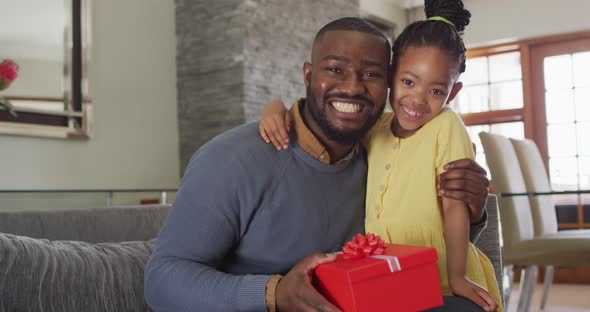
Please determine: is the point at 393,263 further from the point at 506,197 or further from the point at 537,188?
the point at 537,188

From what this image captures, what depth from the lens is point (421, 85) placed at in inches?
54.2

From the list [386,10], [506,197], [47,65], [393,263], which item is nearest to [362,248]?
[393,263]

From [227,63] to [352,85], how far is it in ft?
10.1

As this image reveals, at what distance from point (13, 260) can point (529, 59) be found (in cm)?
550

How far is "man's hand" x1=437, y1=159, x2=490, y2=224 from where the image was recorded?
1275mm

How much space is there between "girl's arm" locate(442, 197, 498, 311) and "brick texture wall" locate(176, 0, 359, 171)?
9.90 feet

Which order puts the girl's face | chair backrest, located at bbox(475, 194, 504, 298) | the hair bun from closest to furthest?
the girl's face < the hair bun < chair backrest, located at bbox(475, 194, 504, 298)

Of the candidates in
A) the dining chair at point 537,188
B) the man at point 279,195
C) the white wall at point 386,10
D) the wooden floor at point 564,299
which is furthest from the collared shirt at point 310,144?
the white wall at point 386,10

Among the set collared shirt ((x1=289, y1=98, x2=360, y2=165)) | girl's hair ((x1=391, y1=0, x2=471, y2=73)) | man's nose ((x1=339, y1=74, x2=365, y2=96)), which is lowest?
collared shirt ((x1=289, y1=98, x2=360, y2=165))

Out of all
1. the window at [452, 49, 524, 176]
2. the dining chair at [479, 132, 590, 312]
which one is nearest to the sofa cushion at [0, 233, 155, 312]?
the dining chair at [479, 132, 590, 312]

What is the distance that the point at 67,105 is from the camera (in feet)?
12.0

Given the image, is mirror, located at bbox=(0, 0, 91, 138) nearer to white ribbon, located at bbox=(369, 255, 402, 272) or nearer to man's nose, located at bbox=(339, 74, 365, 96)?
man's nose, located at bbox=(339, 74, 365, 96)

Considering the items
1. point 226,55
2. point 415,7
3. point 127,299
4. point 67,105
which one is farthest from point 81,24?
point 415,7

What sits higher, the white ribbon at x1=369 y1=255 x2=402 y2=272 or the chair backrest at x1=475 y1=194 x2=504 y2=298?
the white ribbon at x1=369 y1=255 x2=402 y2=272
